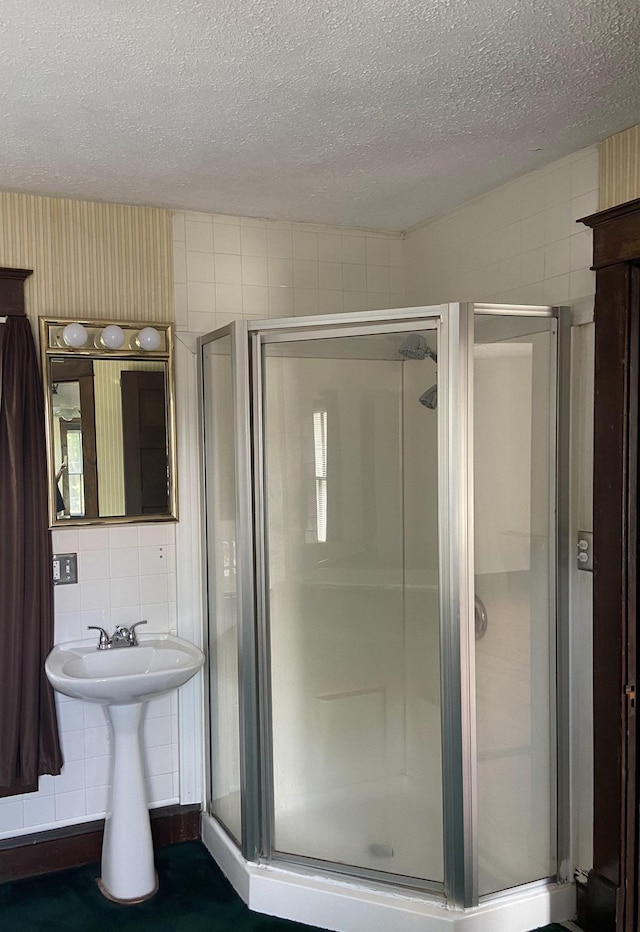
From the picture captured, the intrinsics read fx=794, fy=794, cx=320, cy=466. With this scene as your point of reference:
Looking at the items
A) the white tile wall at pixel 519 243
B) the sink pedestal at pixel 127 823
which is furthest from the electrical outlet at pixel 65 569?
the white tile wall at pixel 519 243

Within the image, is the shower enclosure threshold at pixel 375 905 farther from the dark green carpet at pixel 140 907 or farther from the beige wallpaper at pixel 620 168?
the beige wallpaper at pixel 620 168

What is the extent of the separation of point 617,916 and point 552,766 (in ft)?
1.46

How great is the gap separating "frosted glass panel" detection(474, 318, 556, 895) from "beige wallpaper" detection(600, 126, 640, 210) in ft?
1.36

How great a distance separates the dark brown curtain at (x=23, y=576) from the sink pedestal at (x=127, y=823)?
0.27 metres

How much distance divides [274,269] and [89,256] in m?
0.73

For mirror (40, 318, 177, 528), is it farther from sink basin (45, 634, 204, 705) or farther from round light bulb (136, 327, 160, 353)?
sink basin (45, 634, 204, 705)

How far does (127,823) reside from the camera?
2748mm

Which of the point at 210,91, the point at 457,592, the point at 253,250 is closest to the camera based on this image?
the point at 210,91

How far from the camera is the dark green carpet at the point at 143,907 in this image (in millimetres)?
2580

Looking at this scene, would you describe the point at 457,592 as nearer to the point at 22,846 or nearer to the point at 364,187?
the point at 364,187

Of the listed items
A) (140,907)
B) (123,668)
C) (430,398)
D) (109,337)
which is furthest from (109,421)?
(140,907)

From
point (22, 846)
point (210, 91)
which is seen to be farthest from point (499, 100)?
point (22, 846)

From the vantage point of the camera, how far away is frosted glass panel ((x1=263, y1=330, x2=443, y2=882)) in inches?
97.8

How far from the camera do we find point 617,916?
238 centimetres
